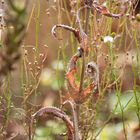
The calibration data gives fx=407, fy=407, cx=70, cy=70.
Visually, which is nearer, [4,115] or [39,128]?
[4,115]

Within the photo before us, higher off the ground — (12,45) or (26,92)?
(26,92)

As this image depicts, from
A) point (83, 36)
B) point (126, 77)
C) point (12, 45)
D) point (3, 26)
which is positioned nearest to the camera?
point (12, 45)

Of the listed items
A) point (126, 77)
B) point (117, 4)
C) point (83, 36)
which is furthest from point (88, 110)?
point (126, 77)

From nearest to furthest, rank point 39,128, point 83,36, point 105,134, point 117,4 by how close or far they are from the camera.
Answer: point 83,36 → point 117,4 → point 105,134 → point 39,128

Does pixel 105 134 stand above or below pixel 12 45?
above

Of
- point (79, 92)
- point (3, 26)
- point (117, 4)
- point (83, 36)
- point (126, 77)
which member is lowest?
point (79, 92)

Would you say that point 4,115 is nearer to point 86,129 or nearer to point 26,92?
point 26,92

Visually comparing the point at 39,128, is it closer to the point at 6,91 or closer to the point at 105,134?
the point at 105,134

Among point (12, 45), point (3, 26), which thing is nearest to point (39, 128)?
point (3, 26)

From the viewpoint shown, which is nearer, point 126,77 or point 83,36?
point 83,36
